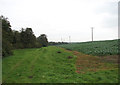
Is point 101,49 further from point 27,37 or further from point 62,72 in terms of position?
point 27,37

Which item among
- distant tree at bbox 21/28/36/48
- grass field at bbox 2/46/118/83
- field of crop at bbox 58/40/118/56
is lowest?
grass field at bbox 2/46/118/83

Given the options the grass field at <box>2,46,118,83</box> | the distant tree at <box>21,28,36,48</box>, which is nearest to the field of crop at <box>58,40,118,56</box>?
the grass field at <box>2,46,118,83</box>

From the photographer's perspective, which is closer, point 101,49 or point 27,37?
point 101,49

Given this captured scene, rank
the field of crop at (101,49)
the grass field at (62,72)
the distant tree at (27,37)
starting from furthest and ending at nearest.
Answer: the distant tree at (27,37)
the field of crop at (101,49)
the grass field at (62,72)

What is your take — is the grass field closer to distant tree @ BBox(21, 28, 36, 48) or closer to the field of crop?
the field of crop

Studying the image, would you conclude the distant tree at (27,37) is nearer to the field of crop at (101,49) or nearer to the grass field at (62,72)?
the field of crop at (101,49)

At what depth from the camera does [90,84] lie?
30.3 feet

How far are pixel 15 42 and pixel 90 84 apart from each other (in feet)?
239

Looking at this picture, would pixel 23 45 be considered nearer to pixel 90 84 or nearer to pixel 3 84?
pixel 3 84

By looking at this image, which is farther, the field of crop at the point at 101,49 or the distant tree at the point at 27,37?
the distant tree at the point at 27,37

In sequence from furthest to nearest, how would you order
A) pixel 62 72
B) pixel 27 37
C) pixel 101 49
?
pixel 27 37, pixel 101 49, pixel 62 72

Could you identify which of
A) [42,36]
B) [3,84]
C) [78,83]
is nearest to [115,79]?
[78,83]

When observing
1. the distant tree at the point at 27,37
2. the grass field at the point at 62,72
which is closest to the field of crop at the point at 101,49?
the grass field at the point at 62,72

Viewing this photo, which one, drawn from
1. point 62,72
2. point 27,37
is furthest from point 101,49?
point 27,37
